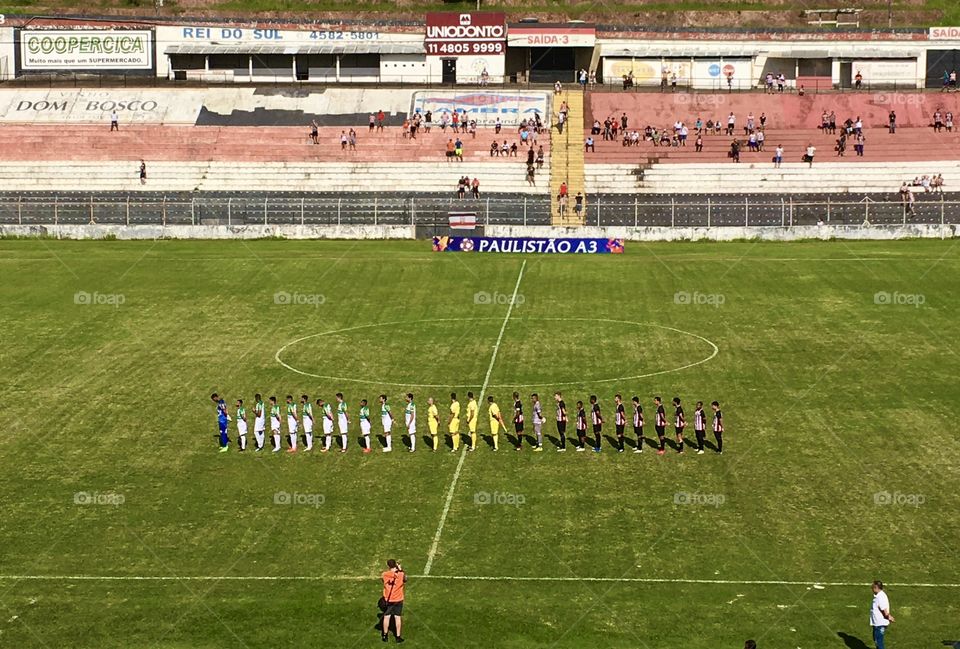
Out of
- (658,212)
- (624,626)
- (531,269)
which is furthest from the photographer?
(658,212)

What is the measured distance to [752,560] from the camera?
28.1m

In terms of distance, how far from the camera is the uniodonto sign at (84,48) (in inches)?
3620

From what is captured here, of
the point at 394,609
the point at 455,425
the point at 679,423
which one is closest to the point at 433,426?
the point at 455,425

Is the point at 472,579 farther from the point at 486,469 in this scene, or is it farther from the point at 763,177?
the point at 763,177

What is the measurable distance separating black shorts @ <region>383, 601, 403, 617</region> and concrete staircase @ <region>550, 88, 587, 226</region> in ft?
154

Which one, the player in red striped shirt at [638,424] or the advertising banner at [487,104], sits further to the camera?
the advertising banner at [487,104]

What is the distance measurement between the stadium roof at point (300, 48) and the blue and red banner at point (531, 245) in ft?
102

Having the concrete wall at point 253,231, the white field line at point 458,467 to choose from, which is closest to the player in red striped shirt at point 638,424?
the white field line at point 458,467

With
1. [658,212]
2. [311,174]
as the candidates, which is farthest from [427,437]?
[311,174]

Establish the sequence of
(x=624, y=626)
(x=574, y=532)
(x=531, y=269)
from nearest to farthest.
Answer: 1. (x=624, y=626)
2. (x=574, y=532)
3. (x=531, y=269)

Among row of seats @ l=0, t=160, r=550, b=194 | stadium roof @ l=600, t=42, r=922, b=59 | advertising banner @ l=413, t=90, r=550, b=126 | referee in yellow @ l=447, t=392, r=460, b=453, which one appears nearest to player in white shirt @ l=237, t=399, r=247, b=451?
referee in yellow @ l=447, t=392, r=460, b=453

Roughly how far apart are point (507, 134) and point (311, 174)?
1198 centimetres

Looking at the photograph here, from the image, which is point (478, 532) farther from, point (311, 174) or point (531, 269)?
point (311, 174)

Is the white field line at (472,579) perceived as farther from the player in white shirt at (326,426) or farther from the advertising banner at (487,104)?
the advertising banner at (487,104)
